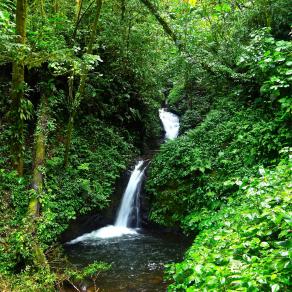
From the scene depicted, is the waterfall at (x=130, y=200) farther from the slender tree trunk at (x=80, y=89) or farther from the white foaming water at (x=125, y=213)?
the slender tree trunk at (x=80, y=89)

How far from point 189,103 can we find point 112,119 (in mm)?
4083

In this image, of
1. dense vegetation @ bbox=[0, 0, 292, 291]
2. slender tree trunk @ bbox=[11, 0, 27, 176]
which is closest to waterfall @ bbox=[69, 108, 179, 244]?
dense vegetation @ bbox=[0, 0, 292, 291]

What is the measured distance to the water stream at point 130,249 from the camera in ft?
22.2

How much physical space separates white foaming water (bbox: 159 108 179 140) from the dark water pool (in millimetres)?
7933

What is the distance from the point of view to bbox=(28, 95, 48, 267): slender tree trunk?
20.4 ft

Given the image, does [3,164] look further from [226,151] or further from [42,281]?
[226,151]

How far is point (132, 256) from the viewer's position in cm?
818

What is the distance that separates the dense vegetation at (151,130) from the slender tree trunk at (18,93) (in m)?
0.03

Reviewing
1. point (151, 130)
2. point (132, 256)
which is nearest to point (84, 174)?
point (132, 256)

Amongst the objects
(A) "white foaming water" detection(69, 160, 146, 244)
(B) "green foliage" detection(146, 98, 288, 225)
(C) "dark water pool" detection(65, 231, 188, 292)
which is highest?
(B) "green foliage" detection(146, 98, 288, 225)

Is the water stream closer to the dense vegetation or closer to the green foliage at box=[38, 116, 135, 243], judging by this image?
→ the dense vegetation

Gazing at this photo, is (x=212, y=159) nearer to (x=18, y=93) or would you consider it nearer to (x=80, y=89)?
(x=80, y=89)

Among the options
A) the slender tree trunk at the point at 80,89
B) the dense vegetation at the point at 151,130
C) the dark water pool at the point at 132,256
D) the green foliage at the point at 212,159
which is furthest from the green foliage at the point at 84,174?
the green foliage at the point at 212,159

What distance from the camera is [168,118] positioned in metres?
18.7
